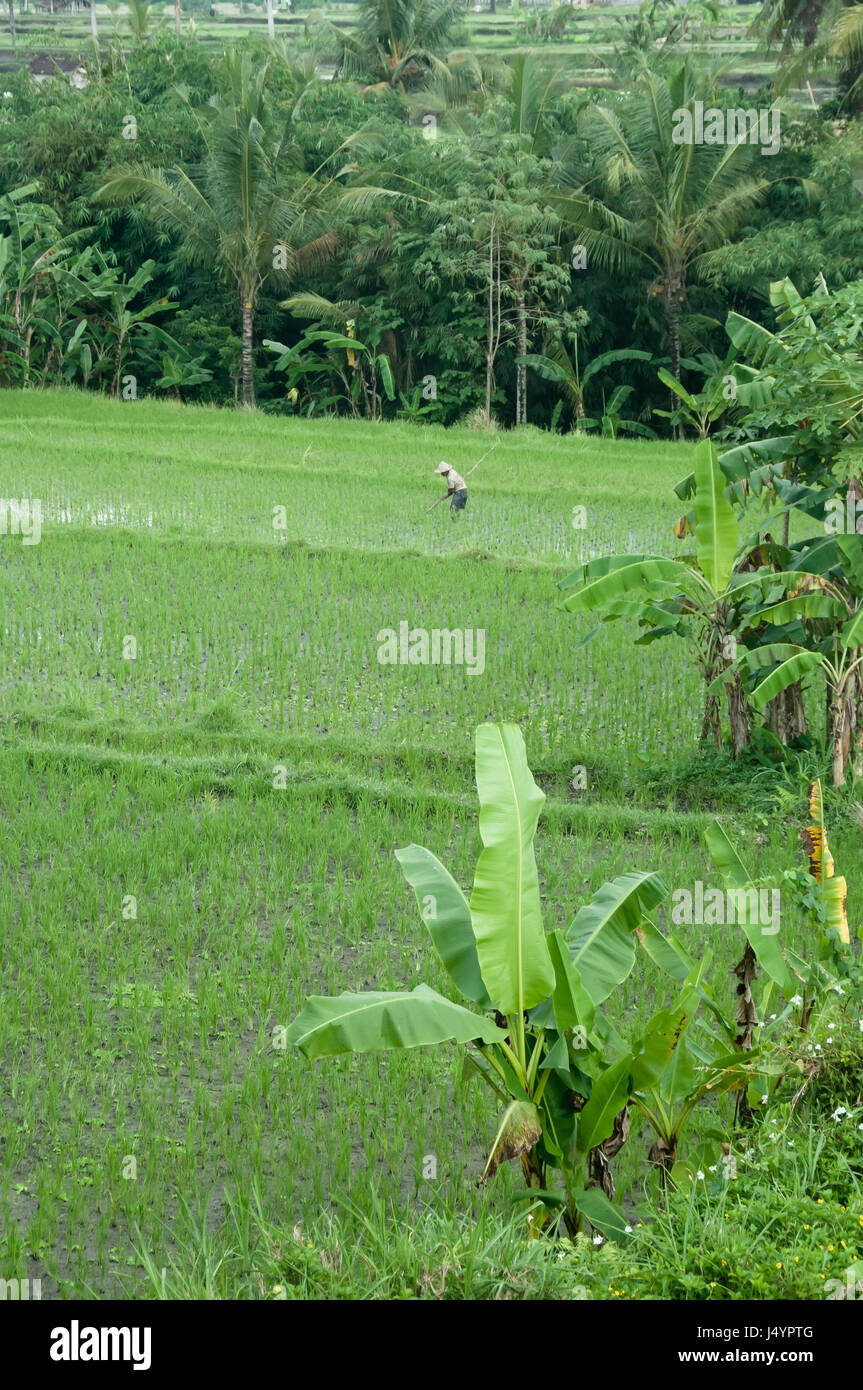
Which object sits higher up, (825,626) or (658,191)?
(658,191)

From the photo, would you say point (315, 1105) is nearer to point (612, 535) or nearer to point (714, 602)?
point (714, 602)

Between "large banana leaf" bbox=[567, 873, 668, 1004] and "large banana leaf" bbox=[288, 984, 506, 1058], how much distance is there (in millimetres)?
322

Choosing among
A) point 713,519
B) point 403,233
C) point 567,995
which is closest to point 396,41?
point 403,233

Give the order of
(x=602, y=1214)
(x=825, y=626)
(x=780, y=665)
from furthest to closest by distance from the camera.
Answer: (x=825, y=626) < (x=780, y=665) < (x=602, y=1214)

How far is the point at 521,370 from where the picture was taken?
18047 millimetres

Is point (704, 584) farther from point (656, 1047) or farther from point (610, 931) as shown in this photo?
point (656, 1047)

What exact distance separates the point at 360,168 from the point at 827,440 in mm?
15179

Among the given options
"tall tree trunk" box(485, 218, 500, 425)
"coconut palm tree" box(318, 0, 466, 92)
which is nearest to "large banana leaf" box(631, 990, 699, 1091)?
"tall tree trunk" box(485, 218, 500, 425)

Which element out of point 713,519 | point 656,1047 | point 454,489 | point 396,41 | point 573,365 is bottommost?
point 656,1047

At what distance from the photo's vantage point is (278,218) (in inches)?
703

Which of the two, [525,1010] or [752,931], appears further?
[752,931]

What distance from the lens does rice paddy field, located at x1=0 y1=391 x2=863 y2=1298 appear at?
3.38 metres

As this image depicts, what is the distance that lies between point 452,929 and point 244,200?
1533 cm

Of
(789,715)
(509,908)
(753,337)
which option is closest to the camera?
(509,908)
